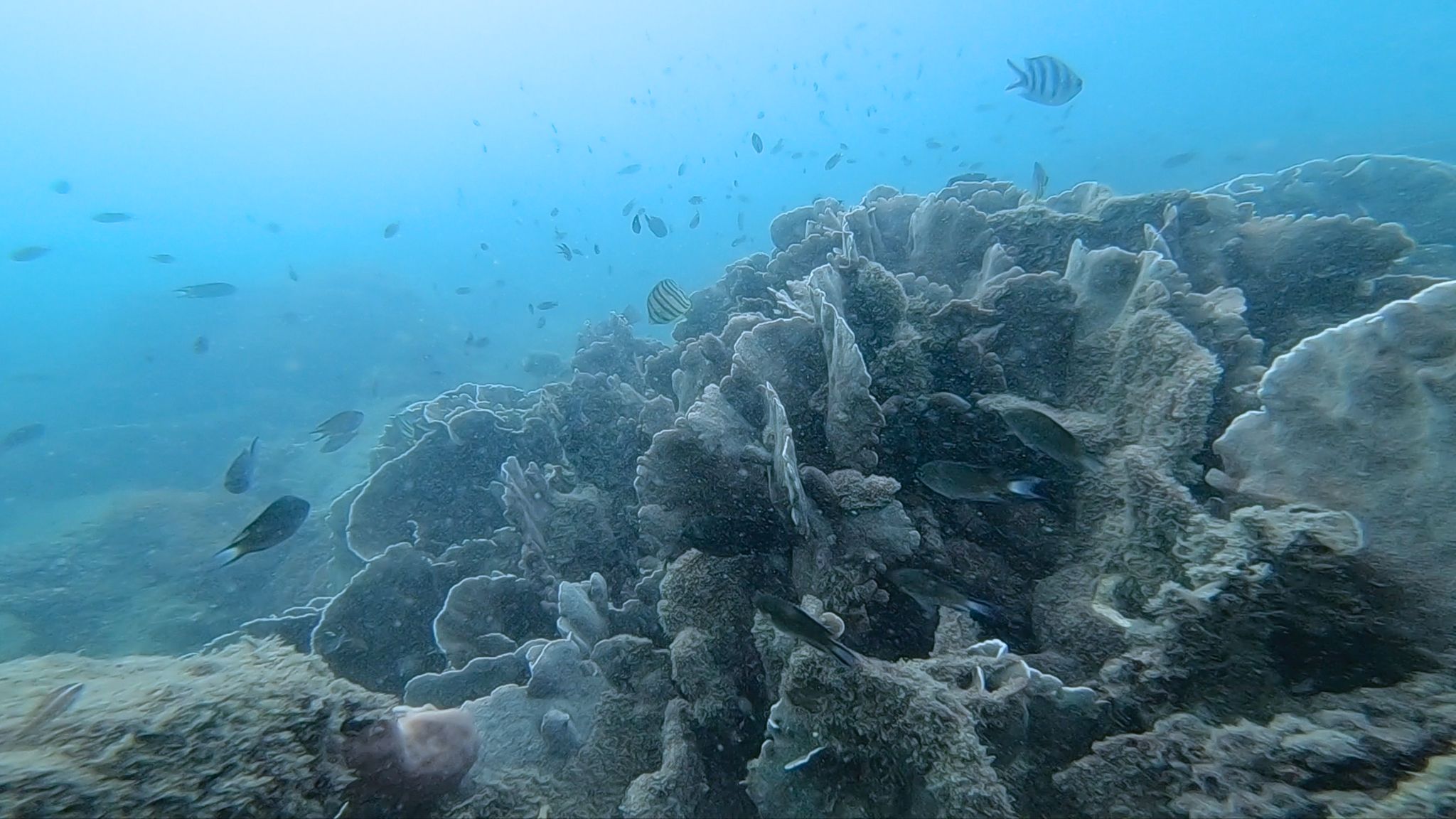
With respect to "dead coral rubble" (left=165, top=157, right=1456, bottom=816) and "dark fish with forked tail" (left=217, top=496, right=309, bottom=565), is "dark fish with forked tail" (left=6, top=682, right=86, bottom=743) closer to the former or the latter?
"dead coral rubble" (left=165, top=157, right=1456, bottom=816)

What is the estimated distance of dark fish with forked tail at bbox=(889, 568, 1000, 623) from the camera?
2260 mm

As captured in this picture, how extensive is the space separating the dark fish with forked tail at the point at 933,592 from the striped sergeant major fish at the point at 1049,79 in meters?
7.44

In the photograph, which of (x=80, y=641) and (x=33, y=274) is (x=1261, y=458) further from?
(x=33, y=274)

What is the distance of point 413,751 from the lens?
176 centimetres

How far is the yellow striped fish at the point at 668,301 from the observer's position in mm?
6359

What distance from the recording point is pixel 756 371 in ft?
9.87

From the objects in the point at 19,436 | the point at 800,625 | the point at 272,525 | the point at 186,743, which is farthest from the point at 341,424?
the point at 19,436

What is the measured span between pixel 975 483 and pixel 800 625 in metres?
1.18

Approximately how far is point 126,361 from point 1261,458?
35452 millimetres

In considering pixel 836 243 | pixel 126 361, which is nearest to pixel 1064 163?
pixel 836 243

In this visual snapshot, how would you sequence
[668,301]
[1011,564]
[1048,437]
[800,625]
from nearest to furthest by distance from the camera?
[800,625]
[1048,437]
[1011,564]
[668,301]

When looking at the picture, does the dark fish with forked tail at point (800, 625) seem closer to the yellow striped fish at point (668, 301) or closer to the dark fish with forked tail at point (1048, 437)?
the dark fish with forked tail at point (1048, 437)

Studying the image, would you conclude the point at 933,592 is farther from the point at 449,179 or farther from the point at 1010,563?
the point at 449,179

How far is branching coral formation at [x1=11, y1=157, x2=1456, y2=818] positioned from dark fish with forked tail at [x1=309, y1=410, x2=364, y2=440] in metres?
4.44
